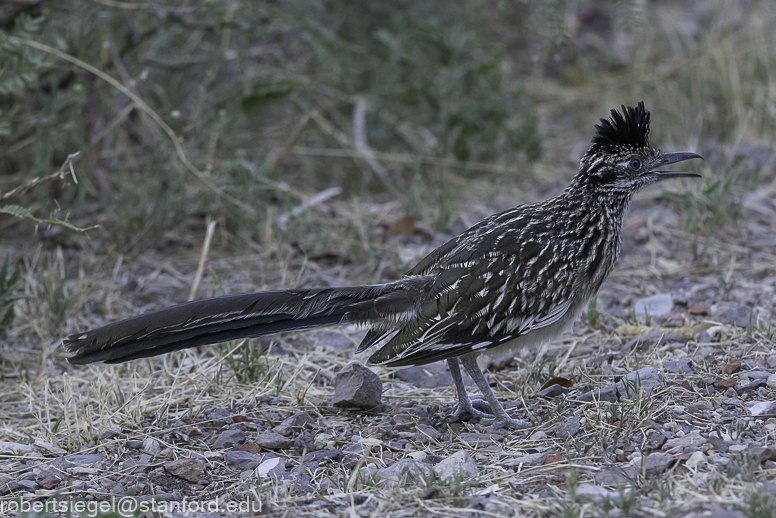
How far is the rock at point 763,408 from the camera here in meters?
3.73

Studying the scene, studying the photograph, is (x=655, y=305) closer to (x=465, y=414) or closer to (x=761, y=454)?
(x=465, y=414)

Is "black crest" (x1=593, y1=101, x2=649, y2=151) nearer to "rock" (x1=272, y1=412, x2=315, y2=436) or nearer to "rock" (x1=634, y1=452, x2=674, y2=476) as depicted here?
"rock" (x1=634, y1=452, x2=674, y2=476)

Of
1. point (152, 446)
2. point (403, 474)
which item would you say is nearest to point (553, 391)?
point (403, 474)

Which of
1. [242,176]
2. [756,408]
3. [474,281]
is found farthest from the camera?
[242,176]

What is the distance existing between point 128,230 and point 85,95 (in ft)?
3.57

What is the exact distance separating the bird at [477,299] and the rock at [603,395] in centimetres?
35

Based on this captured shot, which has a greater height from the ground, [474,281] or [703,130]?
[703,130]

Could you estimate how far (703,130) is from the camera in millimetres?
8109

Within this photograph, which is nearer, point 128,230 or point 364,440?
point 364,440

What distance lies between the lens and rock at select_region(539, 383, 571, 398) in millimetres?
4449

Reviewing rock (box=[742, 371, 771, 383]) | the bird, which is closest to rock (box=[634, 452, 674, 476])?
the bird

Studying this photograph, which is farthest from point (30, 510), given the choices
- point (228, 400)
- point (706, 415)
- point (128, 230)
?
point (128, 230)

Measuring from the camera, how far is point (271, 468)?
3.75 meters

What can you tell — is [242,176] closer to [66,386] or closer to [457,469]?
[66,386]
